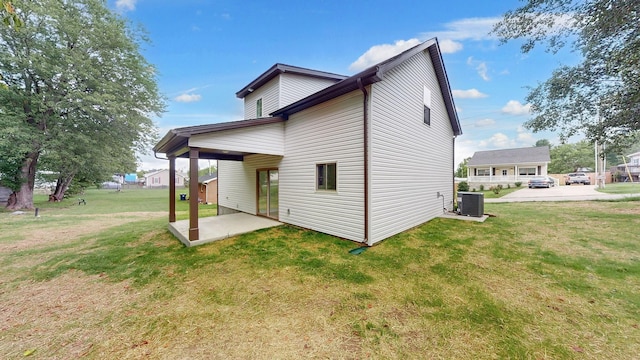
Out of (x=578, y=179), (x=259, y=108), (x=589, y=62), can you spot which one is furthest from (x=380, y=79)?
(x=578, y=179)

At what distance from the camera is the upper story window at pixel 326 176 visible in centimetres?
638

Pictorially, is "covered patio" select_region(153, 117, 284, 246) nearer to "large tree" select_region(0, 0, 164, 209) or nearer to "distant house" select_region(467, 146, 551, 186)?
"large tree" select_region(0, 0, 164, 209)

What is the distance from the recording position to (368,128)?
545 centimetres

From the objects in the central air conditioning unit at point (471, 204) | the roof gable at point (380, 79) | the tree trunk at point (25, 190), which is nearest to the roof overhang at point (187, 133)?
the roof gable at point (380, 79)

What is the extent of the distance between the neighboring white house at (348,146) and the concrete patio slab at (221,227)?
14.7 inches

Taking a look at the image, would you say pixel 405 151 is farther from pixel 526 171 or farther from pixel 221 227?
pixel 526 171

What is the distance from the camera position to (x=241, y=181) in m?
10.6

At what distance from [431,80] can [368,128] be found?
505cm

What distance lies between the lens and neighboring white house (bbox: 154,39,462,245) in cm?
566

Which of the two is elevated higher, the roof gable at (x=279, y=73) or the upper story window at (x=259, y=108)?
the roof gable at (x=279, y=73)

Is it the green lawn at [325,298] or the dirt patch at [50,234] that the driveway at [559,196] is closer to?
the green lawn at [325,298]

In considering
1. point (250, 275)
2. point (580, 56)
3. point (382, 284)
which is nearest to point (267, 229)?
point (250, 275)

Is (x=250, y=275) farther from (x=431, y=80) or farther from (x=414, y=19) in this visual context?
(x=414, y=19)

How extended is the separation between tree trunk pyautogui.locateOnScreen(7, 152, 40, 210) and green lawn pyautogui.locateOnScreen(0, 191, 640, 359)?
495 inches
